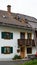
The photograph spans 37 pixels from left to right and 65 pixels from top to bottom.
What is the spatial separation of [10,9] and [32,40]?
9.77 metres

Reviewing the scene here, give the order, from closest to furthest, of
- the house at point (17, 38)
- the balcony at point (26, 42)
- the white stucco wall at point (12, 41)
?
the white stucco wall at point (12, 41) < the house at point (17, 38) < the balcony at point (26, 42)

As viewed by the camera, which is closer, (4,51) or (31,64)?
(31,64)

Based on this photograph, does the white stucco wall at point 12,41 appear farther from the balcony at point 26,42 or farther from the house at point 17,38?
the balcony at point 26,42

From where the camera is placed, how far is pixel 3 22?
39375 millimetres

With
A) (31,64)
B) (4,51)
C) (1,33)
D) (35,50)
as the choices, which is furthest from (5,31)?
(31,64)

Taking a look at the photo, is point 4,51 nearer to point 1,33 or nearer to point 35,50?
point 1,33

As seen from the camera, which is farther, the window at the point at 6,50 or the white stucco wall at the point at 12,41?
the white stucco wall at the point at 12,41

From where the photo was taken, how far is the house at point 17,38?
39219 mm

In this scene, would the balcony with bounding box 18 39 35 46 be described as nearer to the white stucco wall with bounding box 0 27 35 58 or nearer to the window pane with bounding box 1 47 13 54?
the white stucco wall with bounding box 0 27 35 58

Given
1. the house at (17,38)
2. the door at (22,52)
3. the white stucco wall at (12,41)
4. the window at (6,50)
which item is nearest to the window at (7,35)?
the house at (17,38)

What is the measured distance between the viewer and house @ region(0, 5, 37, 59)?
39.2m

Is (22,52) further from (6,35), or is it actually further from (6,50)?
(6,35)

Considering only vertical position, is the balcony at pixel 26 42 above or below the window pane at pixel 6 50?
above

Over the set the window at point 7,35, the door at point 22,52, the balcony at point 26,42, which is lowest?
the door at point 22,52
